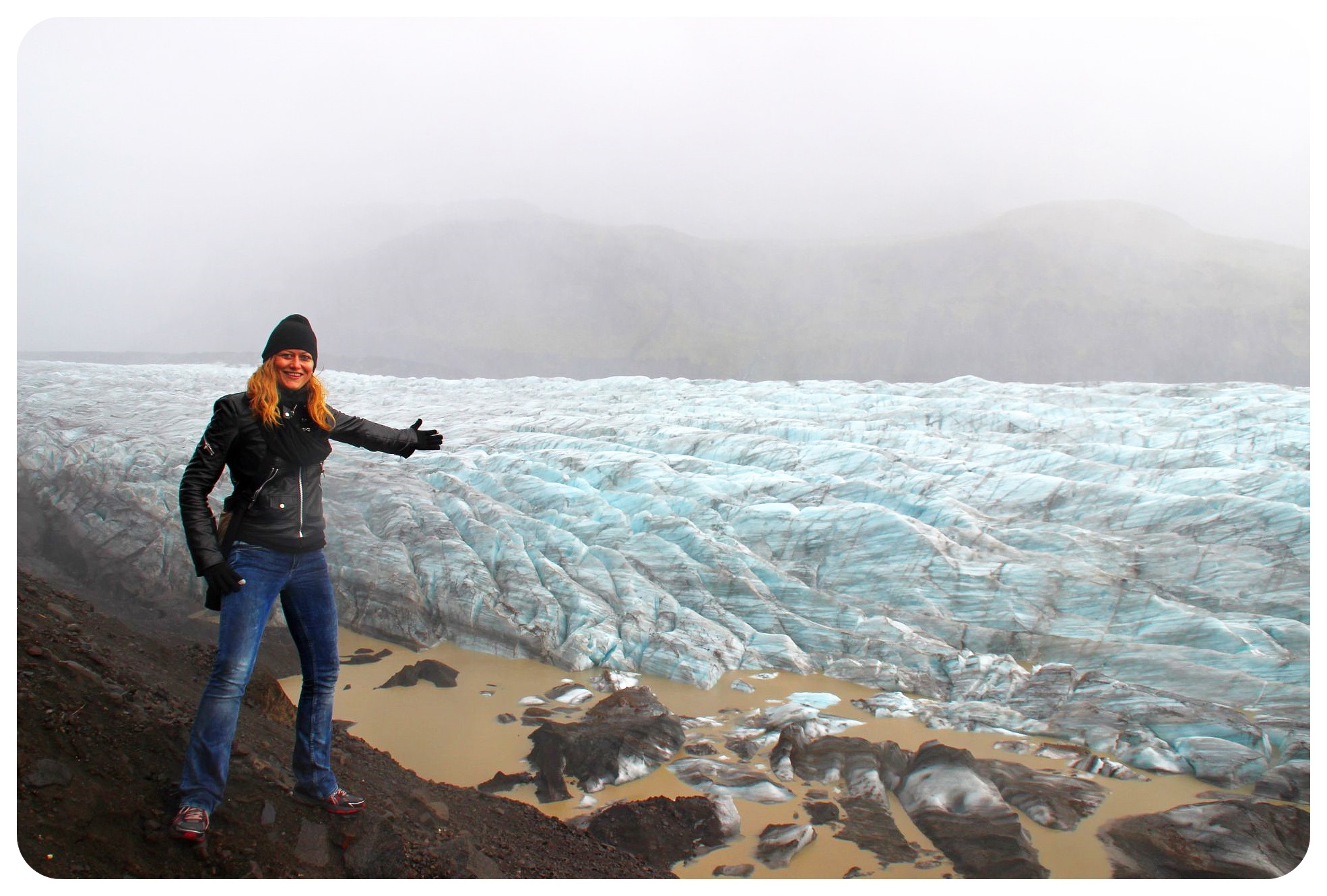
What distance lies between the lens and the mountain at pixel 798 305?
1218 centimetres

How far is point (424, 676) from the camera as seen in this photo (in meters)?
4.50

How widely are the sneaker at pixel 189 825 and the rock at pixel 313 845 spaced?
0.29m

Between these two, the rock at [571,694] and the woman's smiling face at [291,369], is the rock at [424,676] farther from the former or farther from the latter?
the woman's smiling face at [291,369]

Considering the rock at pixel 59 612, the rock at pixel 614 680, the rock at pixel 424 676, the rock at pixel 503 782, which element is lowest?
the rock at pixel 614 680

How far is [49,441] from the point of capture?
747cm

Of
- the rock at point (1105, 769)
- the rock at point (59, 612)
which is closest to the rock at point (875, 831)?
the rock at point (1105, 769)

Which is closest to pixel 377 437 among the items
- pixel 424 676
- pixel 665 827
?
pixel 665 827

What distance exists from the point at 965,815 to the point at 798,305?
1310cm

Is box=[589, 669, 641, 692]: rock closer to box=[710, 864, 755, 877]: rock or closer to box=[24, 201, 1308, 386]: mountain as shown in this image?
box=[710, 864, 755, 877]: rock

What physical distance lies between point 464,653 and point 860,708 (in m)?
2.60

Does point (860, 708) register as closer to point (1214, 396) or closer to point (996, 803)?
point (996, 803)

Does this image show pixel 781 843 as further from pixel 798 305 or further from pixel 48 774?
pixel 798 305

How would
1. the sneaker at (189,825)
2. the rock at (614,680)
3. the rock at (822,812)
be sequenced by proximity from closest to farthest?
the sneaker at (189,825) < the rock at (822,812) < the rock at (614,680)

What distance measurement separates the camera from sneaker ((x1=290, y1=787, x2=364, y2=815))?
2.49 m
